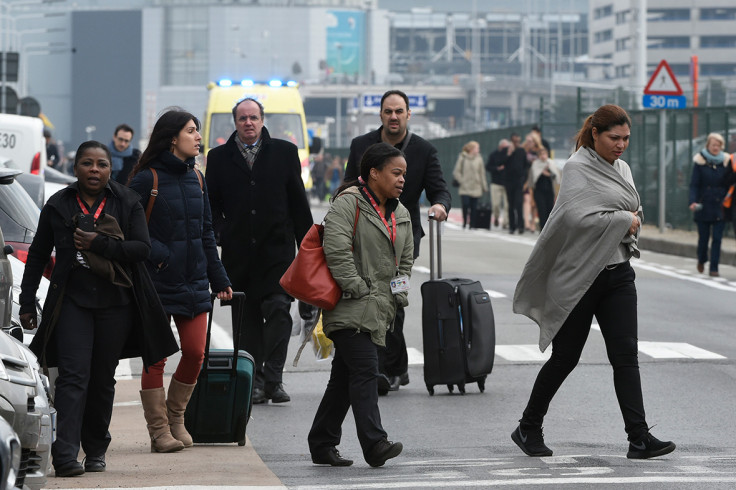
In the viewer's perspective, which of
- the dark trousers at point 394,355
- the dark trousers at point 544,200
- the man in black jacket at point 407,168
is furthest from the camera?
the dark trousers at point 544,200

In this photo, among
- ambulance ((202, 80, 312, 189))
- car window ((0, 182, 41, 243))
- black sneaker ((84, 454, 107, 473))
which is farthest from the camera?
ambulance ((202, 80, 312, 189))

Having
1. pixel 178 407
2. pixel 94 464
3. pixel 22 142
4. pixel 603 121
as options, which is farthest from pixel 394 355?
pixel 22 142

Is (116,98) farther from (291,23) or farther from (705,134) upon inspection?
(705,134)

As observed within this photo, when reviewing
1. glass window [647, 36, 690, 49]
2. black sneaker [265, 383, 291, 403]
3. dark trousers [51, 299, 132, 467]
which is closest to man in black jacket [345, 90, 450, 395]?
black sneaker [265, 383, 291, 403]

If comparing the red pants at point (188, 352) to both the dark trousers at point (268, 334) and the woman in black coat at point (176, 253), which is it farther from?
the dark trousers at point (268, 334)

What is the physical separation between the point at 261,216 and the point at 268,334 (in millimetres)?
712

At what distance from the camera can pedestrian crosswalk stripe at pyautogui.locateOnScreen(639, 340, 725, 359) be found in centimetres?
1228

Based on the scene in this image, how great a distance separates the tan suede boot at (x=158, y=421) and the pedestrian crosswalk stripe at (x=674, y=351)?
5.18 meters

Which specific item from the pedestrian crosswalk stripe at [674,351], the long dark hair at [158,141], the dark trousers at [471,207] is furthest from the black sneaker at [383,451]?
the dark trousers at [471,207]

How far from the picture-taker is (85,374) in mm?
7418

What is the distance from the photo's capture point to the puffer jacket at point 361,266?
7.56 metres

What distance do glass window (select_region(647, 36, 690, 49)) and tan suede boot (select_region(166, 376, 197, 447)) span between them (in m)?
173

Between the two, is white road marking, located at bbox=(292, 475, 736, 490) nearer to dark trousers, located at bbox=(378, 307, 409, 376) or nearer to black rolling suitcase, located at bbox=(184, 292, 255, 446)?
black rolling suitcase, located at bbox=(184, 292, 255, 446)

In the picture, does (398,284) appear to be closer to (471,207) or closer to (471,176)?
(471,176)
